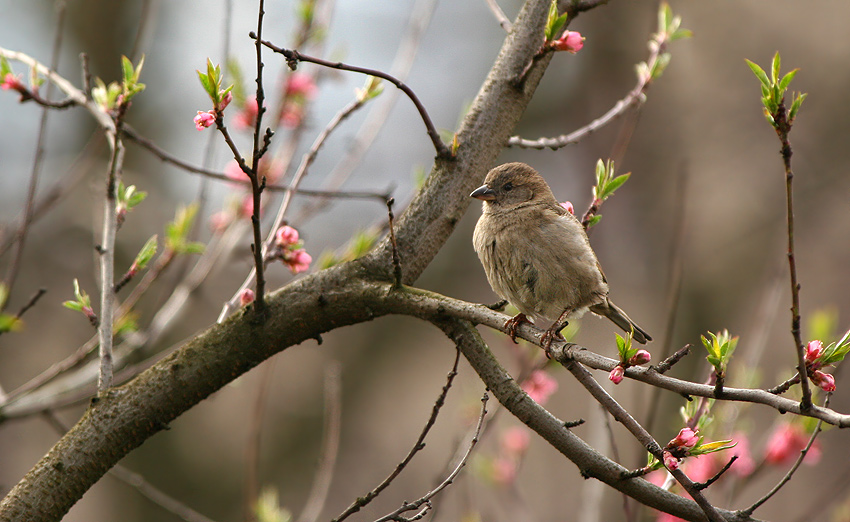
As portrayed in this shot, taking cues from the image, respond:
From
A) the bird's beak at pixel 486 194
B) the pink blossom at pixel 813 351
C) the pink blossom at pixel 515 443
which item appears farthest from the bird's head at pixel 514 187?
the pink blossom at pixel 813 351

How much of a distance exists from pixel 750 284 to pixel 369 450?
4.97 metres

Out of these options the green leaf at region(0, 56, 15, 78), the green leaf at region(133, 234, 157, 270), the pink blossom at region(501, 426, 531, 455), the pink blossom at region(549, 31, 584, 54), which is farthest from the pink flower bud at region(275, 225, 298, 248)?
the pink blossom at region(501, 426, 531, 455)

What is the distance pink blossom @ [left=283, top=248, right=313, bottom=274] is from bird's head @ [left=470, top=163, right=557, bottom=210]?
4.11 feet

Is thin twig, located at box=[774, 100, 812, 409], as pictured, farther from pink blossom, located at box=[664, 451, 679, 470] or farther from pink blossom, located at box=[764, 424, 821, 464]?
pink blossom, located at box=[764, 424, 821, 464]

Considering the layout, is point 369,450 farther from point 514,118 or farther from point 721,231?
point 514,118

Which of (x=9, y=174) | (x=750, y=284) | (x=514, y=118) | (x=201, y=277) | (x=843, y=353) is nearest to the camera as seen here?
(x=843, y=353)

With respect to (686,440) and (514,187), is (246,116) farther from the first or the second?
(686,440)

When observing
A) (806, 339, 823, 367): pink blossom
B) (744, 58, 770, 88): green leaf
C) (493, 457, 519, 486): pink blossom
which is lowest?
(806, 339, 823, 367): pink blossom

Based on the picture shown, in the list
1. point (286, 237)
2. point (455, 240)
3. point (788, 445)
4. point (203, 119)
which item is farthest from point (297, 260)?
point (455, 240)

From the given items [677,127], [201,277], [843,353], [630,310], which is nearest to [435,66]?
[677,127]

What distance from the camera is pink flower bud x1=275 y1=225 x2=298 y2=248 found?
8.55ft

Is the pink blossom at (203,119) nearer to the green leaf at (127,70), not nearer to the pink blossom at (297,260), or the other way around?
the green leaf at (127,70)

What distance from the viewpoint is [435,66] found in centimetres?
1100

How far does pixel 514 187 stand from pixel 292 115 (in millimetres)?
1280
